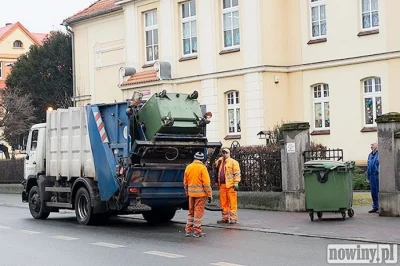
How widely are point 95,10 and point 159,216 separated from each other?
84.0 ft

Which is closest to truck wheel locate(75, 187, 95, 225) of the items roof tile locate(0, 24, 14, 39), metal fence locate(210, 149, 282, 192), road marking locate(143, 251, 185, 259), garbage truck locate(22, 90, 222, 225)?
garbage truck locate(22, 90, 222, 225)

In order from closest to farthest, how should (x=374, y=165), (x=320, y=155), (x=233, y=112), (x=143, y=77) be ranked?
(x=374, y=165) → (x=320, y=155) → (x=233, y=112) → (x=143, y=77)

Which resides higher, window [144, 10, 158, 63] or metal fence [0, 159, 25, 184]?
window [144, 10, 158, 63]

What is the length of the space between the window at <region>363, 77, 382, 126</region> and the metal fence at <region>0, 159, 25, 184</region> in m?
16.2

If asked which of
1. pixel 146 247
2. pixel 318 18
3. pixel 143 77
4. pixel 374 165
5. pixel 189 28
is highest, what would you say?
pixel 189 28

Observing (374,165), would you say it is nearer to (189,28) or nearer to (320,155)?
(320,155)

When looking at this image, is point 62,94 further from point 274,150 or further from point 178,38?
point 274,150

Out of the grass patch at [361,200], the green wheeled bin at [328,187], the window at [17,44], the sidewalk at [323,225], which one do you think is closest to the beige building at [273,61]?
the grass patch at [361,200]

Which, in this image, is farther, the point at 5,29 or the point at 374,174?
the point at 5,29

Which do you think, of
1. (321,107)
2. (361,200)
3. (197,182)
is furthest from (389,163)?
(321,107)

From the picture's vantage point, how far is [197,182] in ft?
51.8

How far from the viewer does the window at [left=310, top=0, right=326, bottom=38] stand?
31531 millimetres

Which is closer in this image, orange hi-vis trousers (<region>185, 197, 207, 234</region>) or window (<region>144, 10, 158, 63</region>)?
orange hi-vis trousers (<region>185, 197, 207, 234</region>)

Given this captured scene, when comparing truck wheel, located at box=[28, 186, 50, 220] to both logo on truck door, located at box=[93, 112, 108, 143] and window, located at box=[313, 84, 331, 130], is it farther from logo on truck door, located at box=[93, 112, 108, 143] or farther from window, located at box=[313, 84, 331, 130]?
window, located at box=[313, 84, 331, 130]
